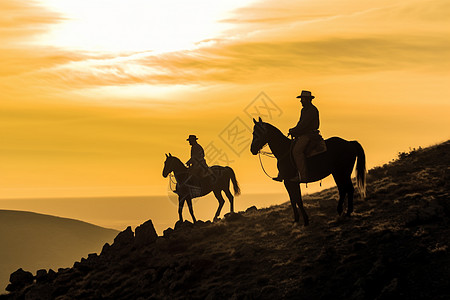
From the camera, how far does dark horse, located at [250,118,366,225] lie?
26531 millimetres

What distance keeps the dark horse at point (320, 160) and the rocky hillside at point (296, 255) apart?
1.46 metres

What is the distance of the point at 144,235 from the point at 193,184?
4079 millimetres

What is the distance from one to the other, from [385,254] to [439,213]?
3482mm

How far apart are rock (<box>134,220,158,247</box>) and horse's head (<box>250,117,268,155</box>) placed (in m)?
7.64

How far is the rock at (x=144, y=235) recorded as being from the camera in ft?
103

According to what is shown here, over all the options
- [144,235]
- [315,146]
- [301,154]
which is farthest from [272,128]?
[144,235]

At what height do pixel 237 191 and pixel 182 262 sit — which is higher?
pixel 237 191

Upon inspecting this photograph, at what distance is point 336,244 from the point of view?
2441cm

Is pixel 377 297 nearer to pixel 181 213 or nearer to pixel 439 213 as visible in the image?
pixel 439 213

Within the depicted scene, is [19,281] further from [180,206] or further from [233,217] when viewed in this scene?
[233,217]

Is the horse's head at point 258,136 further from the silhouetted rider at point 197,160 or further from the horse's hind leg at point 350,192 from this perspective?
the silhouetted rider at point 197,160

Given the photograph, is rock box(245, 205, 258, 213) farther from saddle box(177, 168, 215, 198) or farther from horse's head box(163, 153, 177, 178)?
horse's head box(163, 153, 177, 178)

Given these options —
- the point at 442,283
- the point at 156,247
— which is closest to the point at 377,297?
the point at 442,283

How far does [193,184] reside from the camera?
34.1m
